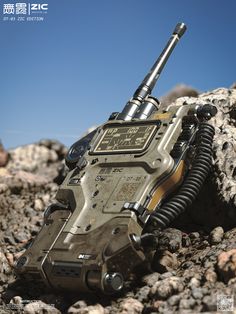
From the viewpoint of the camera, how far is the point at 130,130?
8.73 metres

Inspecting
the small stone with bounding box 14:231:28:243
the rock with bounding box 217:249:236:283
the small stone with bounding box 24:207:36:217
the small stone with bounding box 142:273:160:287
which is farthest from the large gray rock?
the small stone with bounding box 24:207:36:217

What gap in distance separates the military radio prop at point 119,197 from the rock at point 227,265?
2.68 ft

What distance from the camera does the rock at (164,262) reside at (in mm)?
7406

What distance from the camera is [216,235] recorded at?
7816 millimetres

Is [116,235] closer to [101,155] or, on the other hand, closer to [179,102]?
[101,155]

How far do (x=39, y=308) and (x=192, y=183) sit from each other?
2.47 metres

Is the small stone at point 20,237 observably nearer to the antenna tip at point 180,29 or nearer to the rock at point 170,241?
the rock at point 170,241

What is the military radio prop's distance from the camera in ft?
22.8

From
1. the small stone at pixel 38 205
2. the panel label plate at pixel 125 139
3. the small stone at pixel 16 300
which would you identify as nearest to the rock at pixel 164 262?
the panel label plate at pixel 125 139

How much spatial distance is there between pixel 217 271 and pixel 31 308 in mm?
2197

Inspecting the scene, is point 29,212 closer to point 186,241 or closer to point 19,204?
point 19,204

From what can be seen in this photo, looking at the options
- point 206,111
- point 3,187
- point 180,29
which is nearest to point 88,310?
point 206,111

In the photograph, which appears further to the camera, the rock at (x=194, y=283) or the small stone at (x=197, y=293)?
the rock at (x=194, y=283)

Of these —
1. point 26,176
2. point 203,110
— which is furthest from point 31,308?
point 26,176
